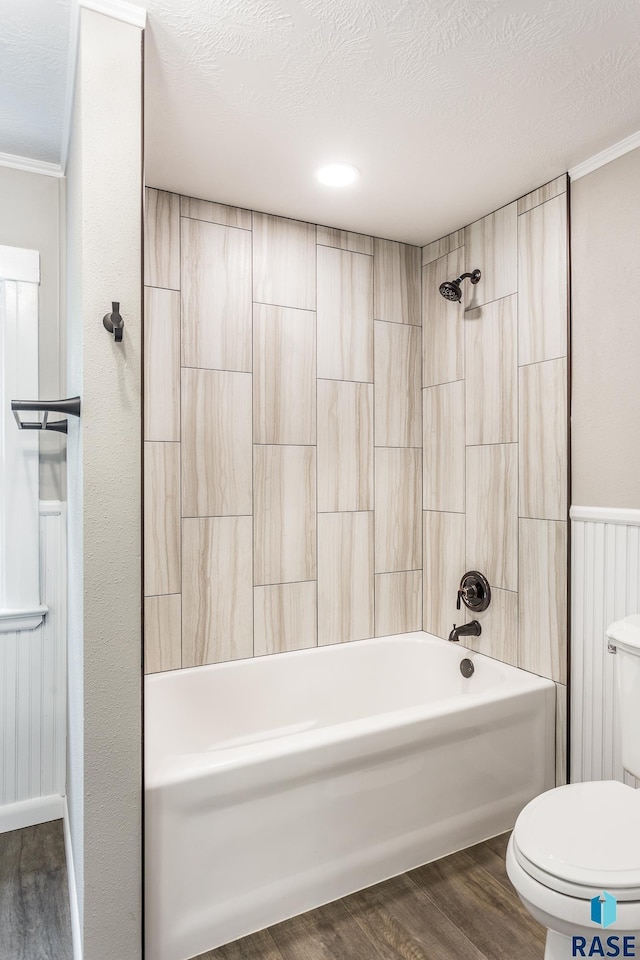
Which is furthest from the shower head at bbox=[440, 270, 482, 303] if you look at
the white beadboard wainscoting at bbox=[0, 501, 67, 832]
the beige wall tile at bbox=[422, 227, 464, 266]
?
the white beadboard wainscoting at bbox=[0, 501, 67, 832]

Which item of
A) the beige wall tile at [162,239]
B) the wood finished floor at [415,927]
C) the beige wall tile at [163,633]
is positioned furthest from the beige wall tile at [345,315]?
the wood finished floor at [415,927]

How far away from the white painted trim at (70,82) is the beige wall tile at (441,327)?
1.72 m

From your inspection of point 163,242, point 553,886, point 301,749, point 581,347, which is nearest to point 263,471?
point 163,242

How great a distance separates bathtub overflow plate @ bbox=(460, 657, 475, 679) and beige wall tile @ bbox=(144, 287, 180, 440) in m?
1.60

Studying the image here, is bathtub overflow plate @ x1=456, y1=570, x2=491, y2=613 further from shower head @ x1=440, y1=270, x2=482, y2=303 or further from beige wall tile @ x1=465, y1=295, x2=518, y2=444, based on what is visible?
shower head @ x1=440, y1=270, x2=482, y2=303

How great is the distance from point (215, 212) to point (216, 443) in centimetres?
98

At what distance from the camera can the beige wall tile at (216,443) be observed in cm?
250

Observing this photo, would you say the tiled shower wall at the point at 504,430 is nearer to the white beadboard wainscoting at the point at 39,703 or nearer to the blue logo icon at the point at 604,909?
the blue logo icon at the point at 604,909

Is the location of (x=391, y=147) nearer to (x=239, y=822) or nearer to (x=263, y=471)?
(x=263, y=471)

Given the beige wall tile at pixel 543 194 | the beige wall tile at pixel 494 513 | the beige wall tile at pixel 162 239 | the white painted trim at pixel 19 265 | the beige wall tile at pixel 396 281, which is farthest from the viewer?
the beige wall tile at pixel 396 281

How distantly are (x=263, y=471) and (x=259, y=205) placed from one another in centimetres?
115

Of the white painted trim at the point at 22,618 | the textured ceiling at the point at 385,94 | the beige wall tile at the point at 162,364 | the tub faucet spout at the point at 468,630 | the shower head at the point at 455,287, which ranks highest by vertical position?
the textured ceiling at the point at 385,94

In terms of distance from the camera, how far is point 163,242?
2451 millimetres

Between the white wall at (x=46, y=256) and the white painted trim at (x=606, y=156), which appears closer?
the white painted trim at (x=606, y=156)
